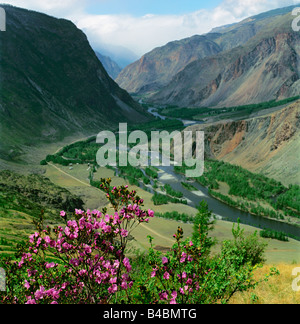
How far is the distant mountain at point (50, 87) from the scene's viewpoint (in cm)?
9100

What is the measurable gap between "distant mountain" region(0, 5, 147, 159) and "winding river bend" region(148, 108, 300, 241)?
3762 centimetres

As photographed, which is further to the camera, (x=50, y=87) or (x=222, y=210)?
(x=50, y=87)

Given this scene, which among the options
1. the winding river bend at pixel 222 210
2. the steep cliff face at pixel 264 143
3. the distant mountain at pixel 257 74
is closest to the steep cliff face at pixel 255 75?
the distant mountain at pixel 257 74

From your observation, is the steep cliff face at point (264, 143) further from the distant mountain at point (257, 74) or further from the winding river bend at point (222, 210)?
the distant mountain at point (257, 74)

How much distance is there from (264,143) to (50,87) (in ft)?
302

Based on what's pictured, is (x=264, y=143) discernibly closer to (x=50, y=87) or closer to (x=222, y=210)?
(x=222, y=210)

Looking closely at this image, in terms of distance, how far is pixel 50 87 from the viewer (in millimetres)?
120062

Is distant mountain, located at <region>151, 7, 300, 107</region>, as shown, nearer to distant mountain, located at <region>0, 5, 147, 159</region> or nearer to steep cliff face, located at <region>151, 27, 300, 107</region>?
steep cliff face, located at <region>151, 27, 300, 107</region>

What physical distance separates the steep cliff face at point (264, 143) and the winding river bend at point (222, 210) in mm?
10953

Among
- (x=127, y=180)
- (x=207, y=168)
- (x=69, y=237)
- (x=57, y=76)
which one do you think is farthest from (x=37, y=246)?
(x=57, y=76)

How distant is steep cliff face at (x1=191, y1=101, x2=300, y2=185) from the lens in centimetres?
4791

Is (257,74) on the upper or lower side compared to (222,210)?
upper

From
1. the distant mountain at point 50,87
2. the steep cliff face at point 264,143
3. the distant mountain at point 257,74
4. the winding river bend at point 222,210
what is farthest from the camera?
the distant mountain at point 257,74

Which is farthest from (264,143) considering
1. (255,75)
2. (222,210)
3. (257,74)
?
(255,75)
